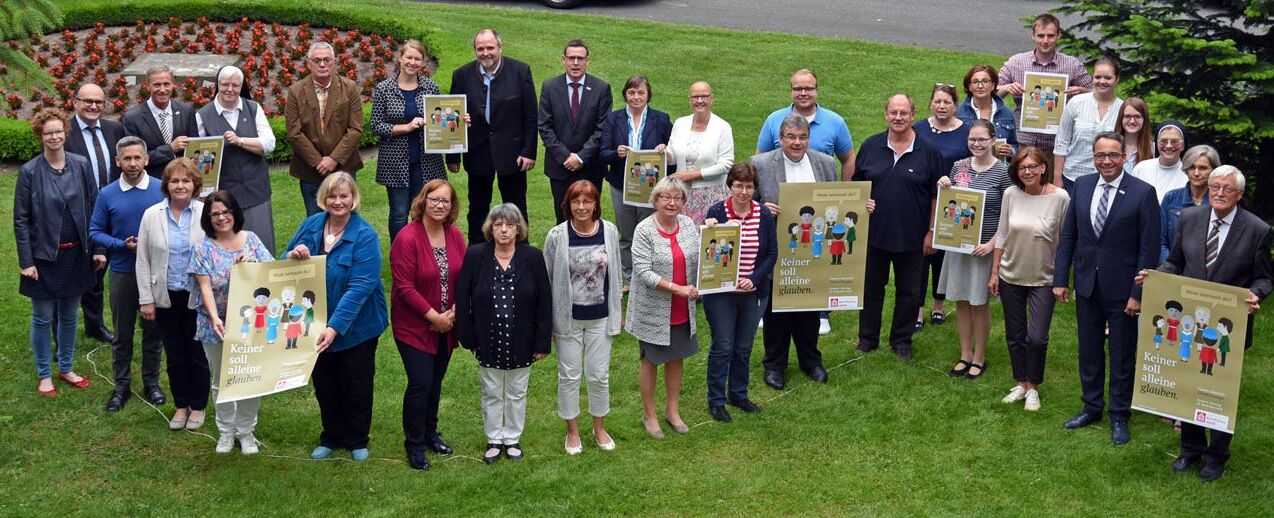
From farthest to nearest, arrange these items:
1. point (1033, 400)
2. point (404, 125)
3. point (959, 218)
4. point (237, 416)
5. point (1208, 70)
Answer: point (404, 125) < point (1208, 70) < point (959, 218) < point (1033, 400) < point (237, 416)

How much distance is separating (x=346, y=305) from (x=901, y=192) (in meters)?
4.60

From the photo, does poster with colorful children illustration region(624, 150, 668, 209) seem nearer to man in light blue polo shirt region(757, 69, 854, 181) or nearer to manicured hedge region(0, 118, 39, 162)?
man in light blue polo shirt region(757, 69, 854, 181)

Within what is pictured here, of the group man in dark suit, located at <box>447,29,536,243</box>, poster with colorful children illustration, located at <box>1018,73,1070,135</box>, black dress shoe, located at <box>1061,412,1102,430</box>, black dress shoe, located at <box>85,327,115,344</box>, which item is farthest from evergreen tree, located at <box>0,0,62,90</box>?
poster with colorful children illustration, located at <box>1018,73,1070,135</box>

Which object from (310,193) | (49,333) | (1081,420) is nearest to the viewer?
(1081,420)

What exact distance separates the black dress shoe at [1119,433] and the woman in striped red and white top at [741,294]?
8.47ft

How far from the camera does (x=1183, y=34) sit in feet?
39.7

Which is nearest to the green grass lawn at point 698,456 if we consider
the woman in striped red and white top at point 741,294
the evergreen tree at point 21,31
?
the woman in striped red and white top at point 741,294

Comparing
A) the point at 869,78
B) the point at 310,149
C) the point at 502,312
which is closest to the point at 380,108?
the point at 310,149

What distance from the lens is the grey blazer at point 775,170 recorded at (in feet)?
35.3

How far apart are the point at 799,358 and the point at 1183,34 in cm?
455

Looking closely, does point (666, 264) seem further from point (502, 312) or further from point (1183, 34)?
point (1183, 34)

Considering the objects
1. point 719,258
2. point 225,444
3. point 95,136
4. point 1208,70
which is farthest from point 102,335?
point 1208,70

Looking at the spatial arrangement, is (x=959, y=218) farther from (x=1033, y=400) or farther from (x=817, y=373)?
(x=817, y=373)

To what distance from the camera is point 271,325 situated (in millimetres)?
8719
